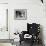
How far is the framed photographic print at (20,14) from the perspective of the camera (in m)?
4.04

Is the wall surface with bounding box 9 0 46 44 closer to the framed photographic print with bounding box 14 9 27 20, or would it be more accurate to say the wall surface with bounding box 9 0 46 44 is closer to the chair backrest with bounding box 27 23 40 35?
the framed photographic print with bounding box 14 9 27 20

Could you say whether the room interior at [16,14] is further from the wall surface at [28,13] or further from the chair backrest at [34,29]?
the chair backrest at [34,29]

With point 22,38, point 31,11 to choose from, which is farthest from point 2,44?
point 31,11

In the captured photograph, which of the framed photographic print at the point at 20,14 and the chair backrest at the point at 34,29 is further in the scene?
the framed photographic print at the point at 20,14

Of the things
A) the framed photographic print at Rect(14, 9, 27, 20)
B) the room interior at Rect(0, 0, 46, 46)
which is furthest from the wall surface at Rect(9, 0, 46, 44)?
the framed photographic print at Rect(14, 9, 27, 20)

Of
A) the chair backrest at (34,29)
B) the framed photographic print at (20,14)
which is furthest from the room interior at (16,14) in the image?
the chair backrest at (34,29)

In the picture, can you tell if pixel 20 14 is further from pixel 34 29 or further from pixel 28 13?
pixel 34 29

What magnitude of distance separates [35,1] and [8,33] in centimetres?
155

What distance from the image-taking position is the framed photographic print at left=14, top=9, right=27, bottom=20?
4.04 metres

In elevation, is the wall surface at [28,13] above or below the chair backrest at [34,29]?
above

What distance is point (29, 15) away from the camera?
4020 mm

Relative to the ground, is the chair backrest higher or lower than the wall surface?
lower

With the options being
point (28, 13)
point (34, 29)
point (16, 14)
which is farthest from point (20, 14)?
point (34, 29)

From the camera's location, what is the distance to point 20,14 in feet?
13.3
